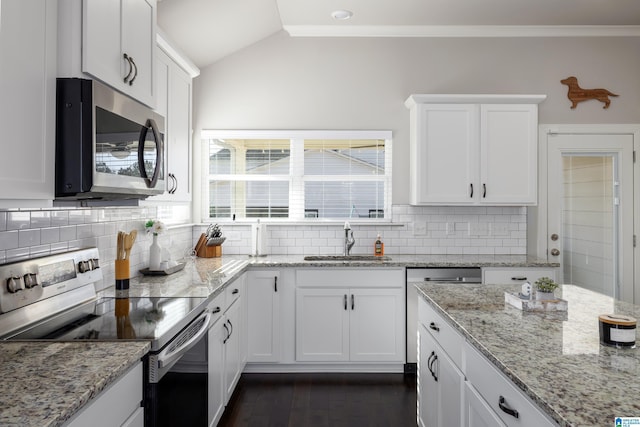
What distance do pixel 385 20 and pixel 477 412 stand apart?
3392 millimetres

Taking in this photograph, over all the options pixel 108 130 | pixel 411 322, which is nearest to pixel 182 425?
pixel 108 130

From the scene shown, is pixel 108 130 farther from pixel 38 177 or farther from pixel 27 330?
pixel 27 330

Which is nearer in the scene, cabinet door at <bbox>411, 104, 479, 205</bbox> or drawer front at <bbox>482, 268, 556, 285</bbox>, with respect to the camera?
drawer front at <bbox>482, 268, 556, 285</bbox>

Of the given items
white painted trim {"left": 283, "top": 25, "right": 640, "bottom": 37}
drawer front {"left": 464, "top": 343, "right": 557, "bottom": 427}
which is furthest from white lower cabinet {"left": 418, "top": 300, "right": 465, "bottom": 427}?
white painted trim {"left": 283, "top": 25, "right": 640, "bottom": 37}

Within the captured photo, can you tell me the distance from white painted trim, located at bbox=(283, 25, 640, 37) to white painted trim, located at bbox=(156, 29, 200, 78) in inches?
51.9

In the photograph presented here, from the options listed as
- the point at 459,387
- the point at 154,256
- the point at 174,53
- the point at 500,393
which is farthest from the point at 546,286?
the point at 174,53

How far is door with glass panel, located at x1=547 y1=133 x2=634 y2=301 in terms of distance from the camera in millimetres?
4016

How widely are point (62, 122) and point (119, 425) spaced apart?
1004 millimetres

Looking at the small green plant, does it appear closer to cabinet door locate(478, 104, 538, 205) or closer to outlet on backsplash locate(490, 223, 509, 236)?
cabinet door locate(478, 104, 538, 205)

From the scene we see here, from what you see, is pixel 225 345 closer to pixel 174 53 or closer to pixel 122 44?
pixel 122 44

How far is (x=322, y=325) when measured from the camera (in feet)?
11.4

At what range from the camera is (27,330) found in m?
1.61

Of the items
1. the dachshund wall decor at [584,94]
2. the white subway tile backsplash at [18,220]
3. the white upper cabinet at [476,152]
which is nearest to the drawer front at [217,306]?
the white subway tile backsplash at [18,220]

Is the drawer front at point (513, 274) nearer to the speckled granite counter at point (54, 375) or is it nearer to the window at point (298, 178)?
the window at point (298, 178)
